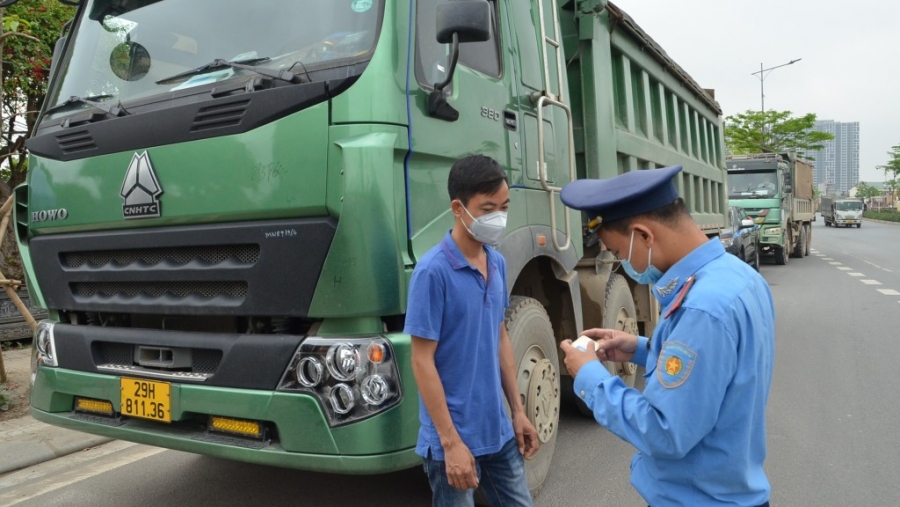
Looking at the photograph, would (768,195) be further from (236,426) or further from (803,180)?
(236,426)

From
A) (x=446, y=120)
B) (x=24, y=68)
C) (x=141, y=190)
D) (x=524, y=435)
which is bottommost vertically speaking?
(x=524, y=435)

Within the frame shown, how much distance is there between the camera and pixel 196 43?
10.2 feet

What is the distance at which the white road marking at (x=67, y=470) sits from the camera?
396cm

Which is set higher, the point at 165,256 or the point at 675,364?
the point at 165,256

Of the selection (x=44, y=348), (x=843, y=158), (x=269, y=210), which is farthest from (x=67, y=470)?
(x=843, y=158)

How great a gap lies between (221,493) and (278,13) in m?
2.52

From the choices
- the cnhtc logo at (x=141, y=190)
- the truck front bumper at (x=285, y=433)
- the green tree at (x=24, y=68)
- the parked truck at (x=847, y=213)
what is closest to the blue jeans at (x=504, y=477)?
the truck front bumper at (x=285, y=433)

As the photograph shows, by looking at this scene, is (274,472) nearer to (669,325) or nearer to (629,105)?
(669,325)

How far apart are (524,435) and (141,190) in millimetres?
1847

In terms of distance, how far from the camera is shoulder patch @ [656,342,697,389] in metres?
1.52

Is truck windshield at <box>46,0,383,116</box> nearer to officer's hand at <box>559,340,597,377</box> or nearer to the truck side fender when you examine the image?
the truck side fender

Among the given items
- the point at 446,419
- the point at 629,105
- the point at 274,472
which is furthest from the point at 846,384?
the point at 446,419

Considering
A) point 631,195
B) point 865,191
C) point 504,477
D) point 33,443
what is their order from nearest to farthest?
point 631,195 → point 504,477 → point 33,443 → point 865,191

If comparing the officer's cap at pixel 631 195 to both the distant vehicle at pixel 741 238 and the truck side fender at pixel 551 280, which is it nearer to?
the truck side fender at pixel 551 280
